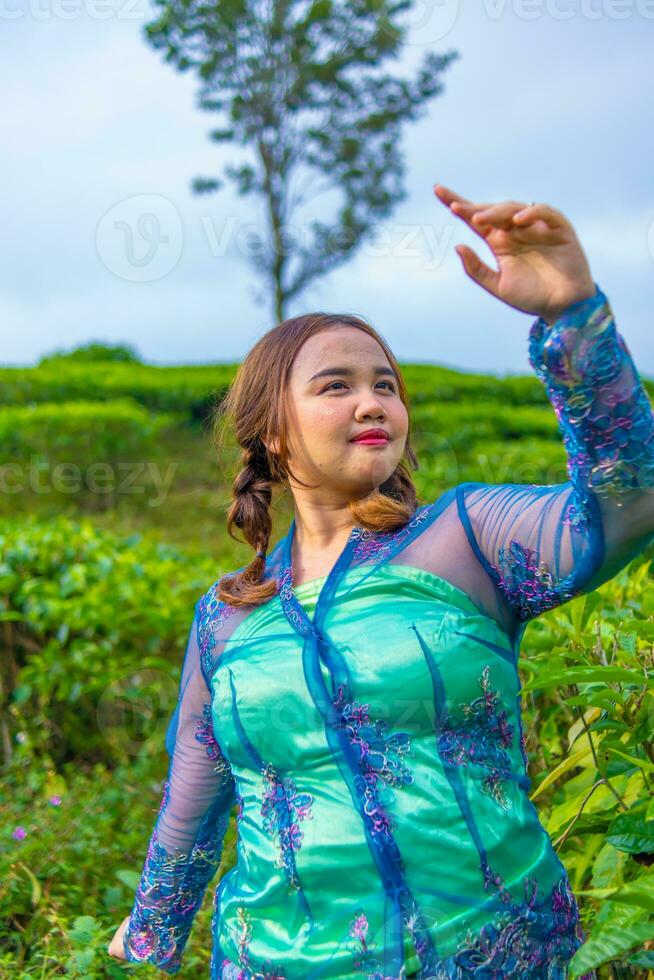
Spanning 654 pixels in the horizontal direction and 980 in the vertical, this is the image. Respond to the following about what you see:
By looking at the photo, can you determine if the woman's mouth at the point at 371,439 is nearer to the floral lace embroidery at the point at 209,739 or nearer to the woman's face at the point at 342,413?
the woman's face at the point at 342,413

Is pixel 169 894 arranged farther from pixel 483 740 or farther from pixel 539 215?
pixel 539 215

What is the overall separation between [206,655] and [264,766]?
27 cm

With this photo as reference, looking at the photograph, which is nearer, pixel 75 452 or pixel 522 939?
pixel 522 939

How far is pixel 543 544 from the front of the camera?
1320 mm

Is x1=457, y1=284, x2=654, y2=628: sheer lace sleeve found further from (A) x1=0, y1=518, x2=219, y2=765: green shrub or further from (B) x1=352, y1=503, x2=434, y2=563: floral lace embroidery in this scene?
(A) x1=0, y1=518, x2=219, y2=765: green shrub

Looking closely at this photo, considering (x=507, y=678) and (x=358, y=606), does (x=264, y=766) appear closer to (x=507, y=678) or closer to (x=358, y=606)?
(x=358, y=606)

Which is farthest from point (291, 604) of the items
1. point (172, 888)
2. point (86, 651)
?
point (86, 651)

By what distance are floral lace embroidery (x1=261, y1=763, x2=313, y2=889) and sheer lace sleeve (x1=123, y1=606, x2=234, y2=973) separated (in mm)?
265

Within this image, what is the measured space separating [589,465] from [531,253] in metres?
0.26

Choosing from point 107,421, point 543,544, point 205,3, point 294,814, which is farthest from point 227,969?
point 205,3

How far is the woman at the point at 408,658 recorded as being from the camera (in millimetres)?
1175

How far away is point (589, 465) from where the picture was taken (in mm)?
1193

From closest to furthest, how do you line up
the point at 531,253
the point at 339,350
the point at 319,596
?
the point at 531,253, the point at 319,596, the point at 339,350

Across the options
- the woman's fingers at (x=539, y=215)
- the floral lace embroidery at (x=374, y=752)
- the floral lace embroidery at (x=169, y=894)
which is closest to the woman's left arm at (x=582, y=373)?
the woman's fingers at (x=539, y=215)
